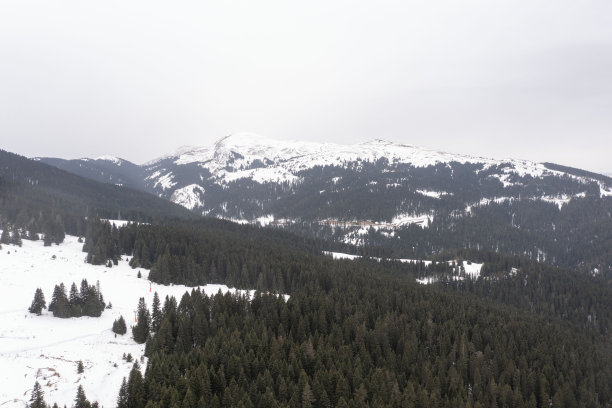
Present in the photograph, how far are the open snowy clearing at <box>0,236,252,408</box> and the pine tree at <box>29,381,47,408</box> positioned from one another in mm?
1970

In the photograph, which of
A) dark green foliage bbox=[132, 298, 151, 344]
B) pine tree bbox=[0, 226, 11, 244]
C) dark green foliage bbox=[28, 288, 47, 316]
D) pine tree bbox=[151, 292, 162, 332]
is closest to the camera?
dark green foliage bbox=[132, 298, 151, 344]

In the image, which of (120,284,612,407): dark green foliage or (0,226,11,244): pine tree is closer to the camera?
(120,284,612,407): dark green foliage

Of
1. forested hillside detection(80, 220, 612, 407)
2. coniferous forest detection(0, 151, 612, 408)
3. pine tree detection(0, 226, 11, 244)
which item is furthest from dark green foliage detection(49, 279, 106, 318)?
pine tree detection(0, 226, 11, 244)

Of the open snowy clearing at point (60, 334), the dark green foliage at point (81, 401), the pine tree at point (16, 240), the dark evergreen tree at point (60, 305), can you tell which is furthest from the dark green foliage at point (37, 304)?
the pine tree at point (16, 240)

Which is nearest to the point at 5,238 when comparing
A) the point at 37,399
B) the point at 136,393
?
the point at 37,399

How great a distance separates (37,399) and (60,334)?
23401 mm

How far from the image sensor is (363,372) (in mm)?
51562

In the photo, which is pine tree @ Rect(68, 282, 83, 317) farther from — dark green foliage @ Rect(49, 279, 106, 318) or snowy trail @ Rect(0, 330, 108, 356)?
snowy trail @ Rect(0, 330, 108, 356)

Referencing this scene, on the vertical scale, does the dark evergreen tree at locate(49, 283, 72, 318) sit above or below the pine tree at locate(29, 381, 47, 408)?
above

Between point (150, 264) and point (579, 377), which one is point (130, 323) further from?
point (579, 377)

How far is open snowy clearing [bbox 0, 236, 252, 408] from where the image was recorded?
139 ft

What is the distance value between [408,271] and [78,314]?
437 ft

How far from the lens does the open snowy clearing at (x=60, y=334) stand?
42.4 m

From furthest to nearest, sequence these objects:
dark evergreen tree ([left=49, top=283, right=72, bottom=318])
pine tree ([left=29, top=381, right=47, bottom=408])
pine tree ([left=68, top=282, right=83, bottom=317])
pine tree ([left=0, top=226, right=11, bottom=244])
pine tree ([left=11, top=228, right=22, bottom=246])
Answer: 1. pine tree ([left=11, top=228, right=22, bottom=246])
2. pine tree ([left=0, top=226, right=11, bottom=244])
3. pine tree ([left=68, top=282, right=83, bottom=317])
4. dark evergreen tree ([left=49, top=283, right=72, bottom=318])
5. pine tree ([left=29, top=381, right=47, bottom=408])
